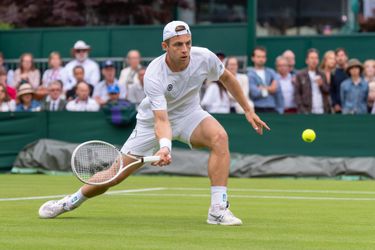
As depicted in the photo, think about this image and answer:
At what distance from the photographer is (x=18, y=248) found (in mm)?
7734

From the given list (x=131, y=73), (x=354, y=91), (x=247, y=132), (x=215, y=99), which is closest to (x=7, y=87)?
(x=131, y=73)

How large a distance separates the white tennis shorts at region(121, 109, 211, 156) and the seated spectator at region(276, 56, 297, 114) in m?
8.02

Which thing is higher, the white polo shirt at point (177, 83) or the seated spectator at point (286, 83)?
the white polo shirt at point (177, 83)

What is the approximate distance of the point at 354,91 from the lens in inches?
691

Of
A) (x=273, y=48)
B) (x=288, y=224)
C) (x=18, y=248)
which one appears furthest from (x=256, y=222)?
(x=273, y=48)

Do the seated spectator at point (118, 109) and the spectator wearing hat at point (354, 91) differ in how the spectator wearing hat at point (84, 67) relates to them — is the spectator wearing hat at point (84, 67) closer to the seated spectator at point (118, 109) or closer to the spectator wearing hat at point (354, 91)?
the seated spectator at point (118, 109)

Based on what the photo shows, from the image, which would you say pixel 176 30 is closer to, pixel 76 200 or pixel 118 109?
pixel 76 200

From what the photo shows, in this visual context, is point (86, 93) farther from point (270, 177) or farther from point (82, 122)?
point (270, 177)

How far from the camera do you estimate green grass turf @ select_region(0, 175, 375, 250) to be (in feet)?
26.5

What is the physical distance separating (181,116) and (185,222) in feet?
3.10

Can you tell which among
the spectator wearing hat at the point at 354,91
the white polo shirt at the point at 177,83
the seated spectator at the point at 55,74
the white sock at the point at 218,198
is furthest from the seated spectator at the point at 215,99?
the white sock at the point at 218,198

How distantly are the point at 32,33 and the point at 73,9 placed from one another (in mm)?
5876

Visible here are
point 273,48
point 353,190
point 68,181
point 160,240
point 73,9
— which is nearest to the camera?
point 160,240

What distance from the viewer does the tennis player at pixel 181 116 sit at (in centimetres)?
945
